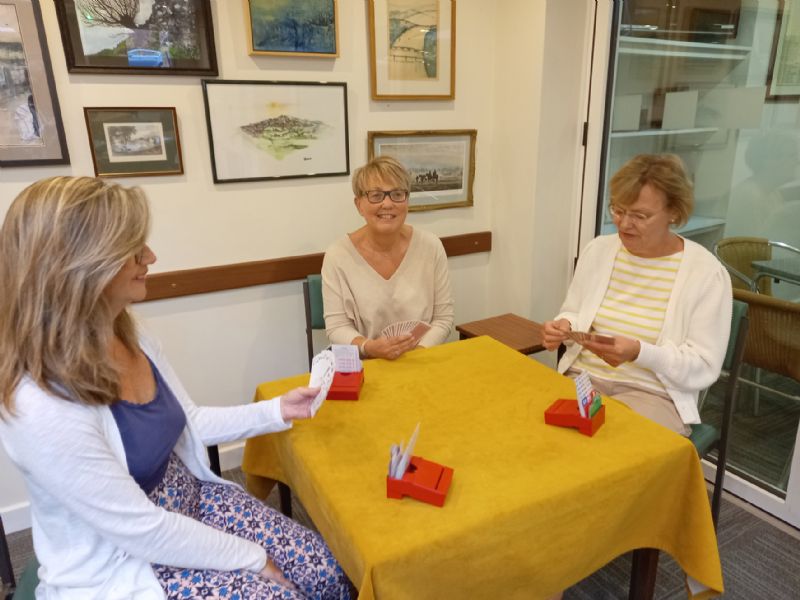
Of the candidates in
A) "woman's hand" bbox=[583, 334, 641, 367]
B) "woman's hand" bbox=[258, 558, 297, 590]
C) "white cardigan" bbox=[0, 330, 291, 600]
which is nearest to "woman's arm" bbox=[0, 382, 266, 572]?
"white cardigan" bbox=[0, 330, 291, 600]

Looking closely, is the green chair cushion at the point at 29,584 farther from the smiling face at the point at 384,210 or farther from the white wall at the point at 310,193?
the smiling face at the point at 384,210

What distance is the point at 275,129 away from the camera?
235cm

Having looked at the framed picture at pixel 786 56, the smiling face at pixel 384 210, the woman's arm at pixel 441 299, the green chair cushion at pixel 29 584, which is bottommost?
the green chair cushion at pixel 29 584

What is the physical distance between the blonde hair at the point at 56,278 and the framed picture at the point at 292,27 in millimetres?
1434

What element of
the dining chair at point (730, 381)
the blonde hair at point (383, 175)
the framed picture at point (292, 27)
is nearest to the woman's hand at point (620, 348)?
the dining chair at point (730, 381)

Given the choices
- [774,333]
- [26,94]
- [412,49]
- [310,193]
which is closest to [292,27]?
[412,49]

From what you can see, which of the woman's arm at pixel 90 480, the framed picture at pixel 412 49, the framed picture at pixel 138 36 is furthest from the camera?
the framed picture at pixel 412 49

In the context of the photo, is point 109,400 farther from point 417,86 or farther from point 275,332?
point 417,86

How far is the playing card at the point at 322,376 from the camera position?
1.39m

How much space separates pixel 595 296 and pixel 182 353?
1.75m

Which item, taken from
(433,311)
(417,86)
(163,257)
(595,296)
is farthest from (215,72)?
(595,296)

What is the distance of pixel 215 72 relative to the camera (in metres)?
2.16

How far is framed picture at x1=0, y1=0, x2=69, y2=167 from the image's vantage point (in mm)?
1846

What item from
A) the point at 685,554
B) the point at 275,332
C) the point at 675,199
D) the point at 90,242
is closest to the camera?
the point at 90,242
